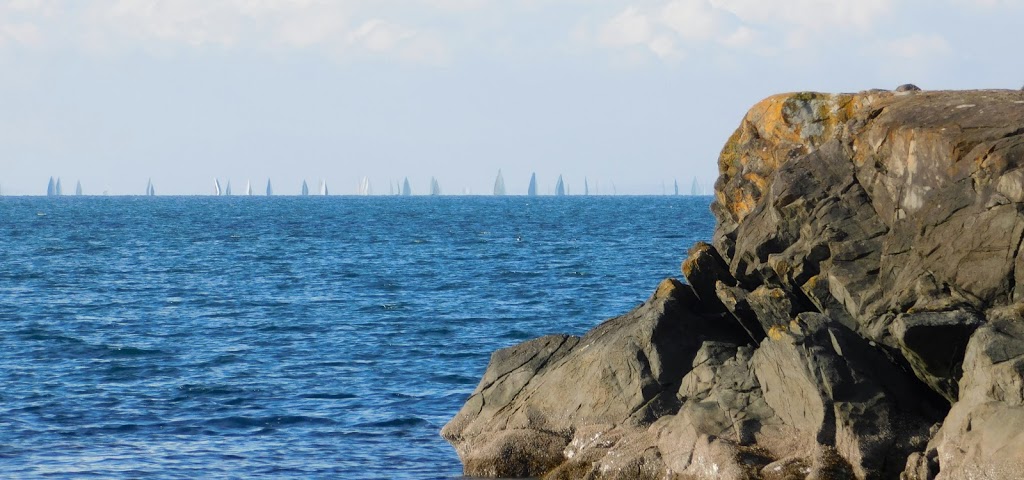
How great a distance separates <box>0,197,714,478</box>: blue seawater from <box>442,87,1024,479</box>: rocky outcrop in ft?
9.67

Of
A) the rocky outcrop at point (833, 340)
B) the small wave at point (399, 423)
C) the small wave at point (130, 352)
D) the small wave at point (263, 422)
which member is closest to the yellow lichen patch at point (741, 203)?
the rocky outcrop at point (833, 340)

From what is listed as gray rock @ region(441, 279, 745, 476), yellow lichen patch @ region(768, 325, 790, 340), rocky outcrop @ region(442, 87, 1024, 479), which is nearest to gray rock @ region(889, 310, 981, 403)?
rocky outcrop @ region(442, 87, 1024, 479)

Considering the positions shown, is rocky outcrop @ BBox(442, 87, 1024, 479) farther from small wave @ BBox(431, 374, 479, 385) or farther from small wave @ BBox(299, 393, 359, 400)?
small wave @ BBox(431, 374, 479, 385)

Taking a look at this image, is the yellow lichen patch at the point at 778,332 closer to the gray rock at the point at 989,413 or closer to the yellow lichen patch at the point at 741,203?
the gray rock at the point at 989,413

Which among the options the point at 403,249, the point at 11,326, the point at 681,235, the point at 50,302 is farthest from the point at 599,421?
the point at 681,235

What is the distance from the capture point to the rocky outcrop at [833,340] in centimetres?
1738

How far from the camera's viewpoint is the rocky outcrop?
57.0ft

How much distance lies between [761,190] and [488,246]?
60386 mm

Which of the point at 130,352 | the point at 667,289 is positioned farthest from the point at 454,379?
the point at 130,352

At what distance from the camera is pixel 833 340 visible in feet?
60.5

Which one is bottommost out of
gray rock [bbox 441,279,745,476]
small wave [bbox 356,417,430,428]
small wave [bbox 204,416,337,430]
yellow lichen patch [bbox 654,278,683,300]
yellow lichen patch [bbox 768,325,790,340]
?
small wave [bbox 356,417,430,428]

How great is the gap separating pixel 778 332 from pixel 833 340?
3.39 feet

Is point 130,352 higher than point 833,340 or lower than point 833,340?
lower

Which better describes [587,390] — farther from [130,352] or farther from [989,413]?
[130,352]
